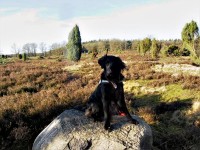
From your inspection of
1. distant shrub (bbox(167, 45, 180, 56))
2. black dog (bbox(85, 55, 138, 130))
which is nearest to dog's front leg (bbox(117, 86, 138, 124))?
black dog (bbox(85, 55, 138, 130))

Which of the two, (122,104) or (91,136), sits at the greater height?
(122,104)

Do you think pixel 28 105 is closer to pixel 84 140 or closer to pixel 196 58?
pixel 84 140

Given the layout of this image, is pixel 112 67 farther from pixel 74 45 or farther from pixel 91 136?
pixel 74 45

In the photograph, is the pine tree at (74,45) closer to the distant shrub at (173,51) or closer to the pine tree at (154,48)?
the pine tree at (154,48)

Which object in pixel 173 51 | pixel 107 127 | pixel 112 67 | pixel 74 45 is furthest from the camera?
pixel 173 51

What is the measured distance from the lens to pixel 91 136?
217 inches

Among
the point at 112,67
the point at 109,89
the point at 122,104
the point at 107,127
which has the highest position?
the point at 112,67

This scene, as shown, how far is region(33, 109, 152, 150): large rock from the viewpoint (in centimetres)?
541

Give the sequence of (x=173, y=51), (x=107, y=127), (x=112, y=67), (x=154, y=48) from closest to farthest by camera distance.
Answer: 1. (x=112, y=67)
2. (x=107, y=127)
3. (x=154, y=48)
4. (x=173, y=51)

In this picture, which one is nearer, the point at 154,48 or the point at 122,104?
the point at 122,104

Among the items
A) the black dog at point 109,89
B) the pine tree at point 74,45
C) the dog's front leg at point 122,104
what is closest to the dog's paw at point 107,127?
the black dog at point 109,89

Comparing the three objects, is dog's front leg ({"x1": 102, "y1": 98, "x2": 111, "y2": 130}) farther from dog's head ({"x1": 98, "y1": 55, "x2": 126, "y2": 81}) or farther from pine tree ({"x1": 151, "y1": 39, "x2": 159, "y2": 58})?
pine tree ({"x1": 151, "y1": 39, "x2": 159, "y2": 58})

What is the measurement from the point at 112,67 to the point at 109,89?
1.37ft

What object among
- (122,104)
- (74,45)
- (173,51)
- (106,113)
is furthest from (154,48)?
(106,113)
